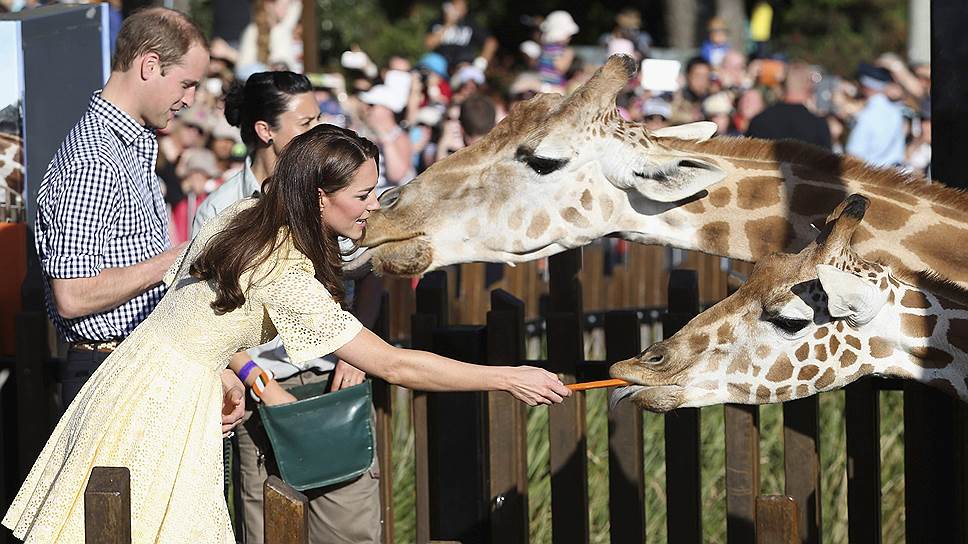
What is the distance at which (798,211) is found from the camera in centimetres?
479

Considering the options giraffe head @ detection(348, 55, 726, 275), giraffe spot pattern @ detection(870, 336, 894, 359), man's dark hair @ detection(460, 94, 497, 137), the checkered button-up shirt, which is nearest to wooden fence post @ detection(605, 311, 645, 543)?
giraffe head @ detection(348, 55, 726, 275)

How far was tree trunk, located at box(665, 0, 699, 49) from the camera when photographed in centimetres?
2286

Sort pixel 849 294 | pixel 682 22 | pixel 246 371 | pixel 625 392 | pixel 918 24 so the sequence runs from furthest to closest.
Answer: pixel 682 22 < pixel 918 24 < pixel 246 371 < pixel 625 392 < pixel 849 294

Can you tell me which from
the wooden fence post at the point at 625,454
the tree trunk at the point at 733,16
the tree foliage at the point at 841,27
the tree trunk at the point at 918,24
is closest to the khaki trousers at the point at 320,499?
the wooden fence post at the point at 625,454

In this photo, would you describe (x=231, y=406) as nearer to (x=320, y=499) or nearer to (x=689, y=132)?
(x=320, y=499)

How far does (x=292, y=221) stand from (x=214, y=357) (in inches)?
17.1

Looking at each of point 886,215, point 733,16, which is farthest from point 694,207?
point 733,16

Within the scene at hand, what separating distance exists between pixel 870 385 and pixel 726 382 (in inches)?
28.8

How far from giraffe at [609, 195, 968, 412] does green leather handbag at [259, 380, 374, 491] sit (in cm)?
96

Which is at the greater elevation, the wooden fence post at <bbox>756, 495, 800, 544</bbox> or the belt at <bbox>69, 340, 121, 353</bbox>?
the belt at <bbox>69, 340, 121, 353</bbox>

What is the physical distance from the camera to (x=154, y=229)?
452 cm

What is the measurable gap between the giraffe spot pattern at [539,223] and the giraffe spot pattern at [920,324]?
5.08ft

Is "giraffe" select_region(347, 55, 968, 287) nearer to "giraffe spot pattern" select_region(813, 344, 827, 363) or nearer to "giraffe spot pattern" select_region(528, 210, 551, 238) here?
"giraffe spot pattern" select_region(528, 210, 551, 238)

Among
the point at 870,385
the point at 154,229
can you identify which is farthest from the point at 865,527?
the point at 154,229
